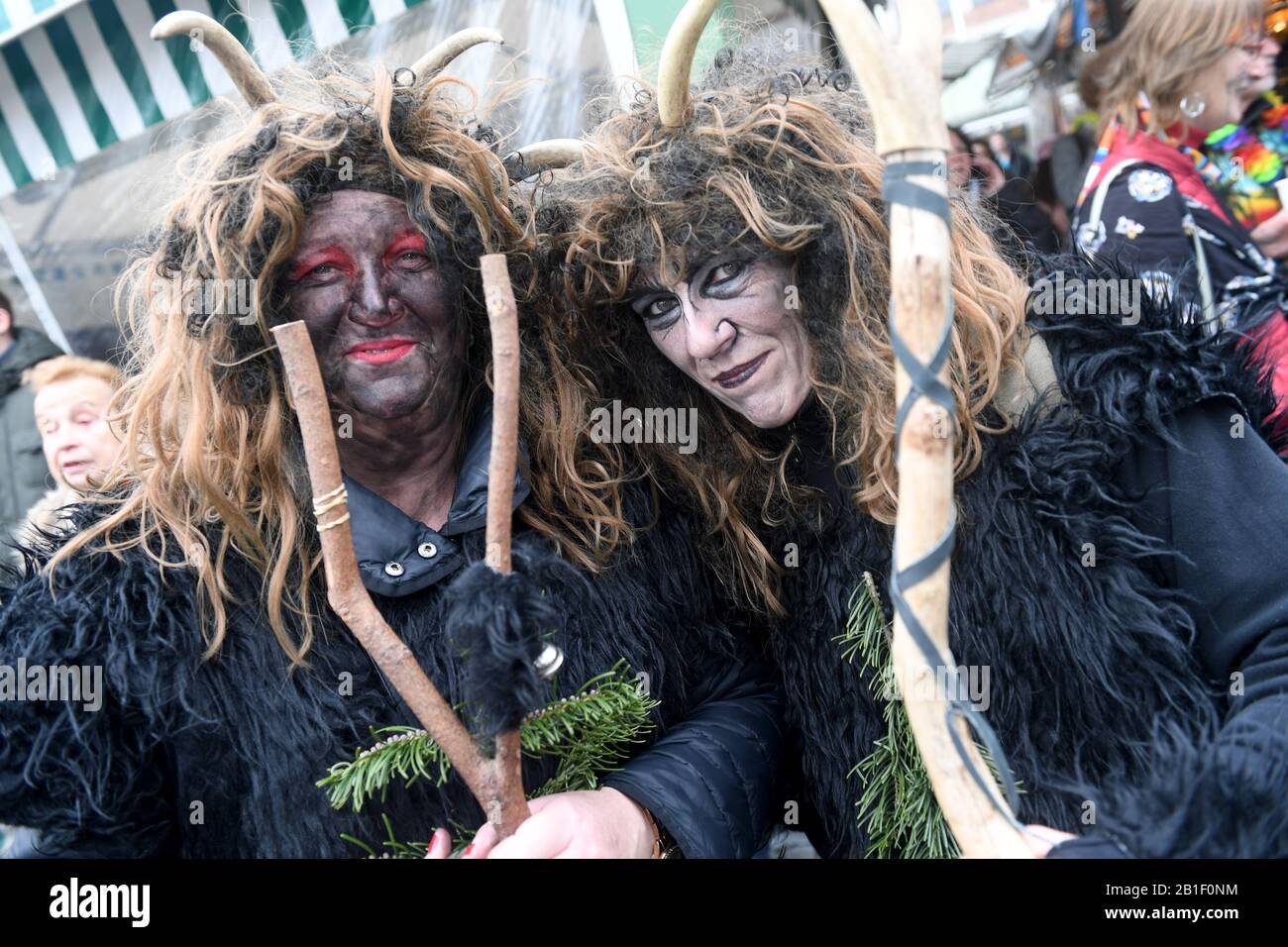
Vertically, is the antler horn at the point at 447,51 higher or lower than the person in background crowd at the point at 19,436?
higher

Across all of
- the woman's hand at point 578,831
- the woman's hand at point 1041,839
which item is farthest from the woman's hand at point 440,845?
the woman's hand at point 1041,839

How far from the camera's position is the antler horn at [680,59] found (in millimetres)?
1447

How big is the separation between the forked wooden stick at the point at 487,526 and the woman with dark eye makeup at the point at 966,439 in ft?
1.46

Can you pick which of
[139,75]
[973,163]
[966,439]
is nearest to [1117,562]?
[966,439]

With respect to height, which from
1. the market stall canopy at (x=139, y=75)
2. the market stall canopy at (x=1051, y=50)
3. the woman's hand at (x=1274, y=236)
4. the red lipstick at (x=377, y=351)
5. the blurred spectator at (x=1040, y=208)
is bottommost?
the woman's hand at (x=1274, y=236)

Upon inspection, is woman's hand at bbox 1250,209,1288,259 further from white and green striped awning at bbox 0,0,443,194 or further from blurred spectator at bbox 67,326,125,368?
blurred spectator at bbox 67,326,125,368

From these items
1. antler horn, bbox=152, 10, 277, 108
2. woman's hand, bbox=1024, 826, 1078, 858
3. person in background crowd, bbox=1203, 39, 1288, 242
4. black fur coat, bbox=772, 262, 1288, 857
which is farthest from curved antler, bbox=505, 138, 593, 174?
person in background crowd, bbox=1203, 39, 1288, 242

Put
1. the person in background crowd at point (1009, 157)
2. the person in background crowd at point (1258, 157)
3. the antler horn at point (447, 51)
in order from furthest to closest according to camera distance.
A: the person in background crowd at point (1009, 157) < the person in background crowd at point (1258, 157) < the antler horn at point (447, 51)

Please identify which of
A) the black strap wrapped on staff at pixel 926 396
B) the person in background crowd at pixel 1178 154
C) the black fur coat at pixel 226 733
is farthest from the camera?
the person in background crowd at pixel 1178 154

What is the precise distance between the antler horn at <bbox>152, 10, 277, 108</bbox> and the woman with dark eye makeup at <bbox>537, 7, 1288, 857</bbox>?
0.47m

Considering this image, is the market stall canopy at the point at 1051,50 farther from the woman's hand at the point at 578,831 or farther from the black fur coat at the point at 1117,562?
the woman's hand at the point at 578,831

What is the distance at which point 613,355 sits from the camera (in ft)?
6.27
